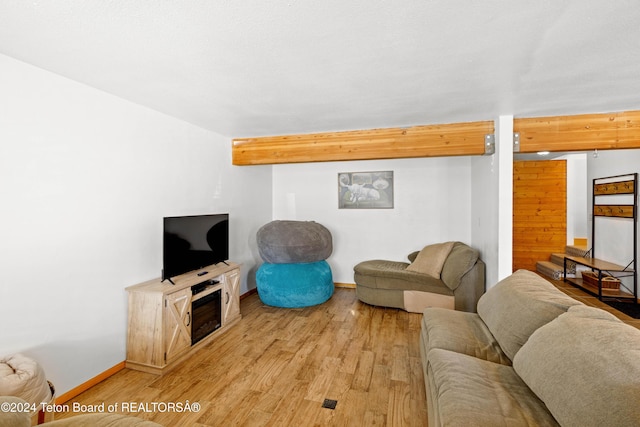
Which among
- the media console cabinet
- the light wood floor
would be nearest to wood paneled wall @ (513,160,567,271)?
the light wood floor

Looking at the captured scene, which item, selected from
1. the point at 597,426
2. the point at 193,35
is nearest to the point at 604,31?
the point at 597,426

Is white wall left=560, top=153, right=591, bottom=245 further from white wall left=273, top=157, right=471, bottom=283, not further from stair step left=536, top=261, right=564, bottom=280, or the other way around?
white wall left=273, top=157, right=471, bottom=283

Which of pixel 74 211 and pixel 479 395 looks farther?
pixel 74 211

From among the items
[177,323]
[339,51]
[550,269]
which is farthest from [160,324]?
[550,269]

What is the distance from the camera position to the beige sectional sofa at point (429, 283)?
370 cm

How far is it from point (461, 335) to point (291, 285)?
2353 mm

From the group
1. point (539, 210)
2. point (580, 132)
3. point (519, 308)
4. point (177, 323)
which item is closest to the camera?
point (519, 308)

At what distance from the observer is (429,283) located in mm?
3859

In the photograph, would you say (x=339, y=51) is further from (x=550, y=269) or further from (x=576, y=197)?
(x=576, y=197)

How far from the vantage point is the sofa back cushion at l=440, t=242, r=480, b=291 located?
3664 mm

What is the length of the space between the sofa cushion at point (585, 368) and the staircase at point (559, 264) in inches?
178

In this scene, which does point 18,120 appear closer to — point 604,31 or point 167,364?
point 167,364

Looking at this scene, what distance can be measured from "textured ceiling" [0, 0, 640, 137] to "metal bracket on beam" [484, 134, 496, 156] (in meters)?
0.54

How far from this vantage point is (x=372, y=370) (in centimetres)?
256
